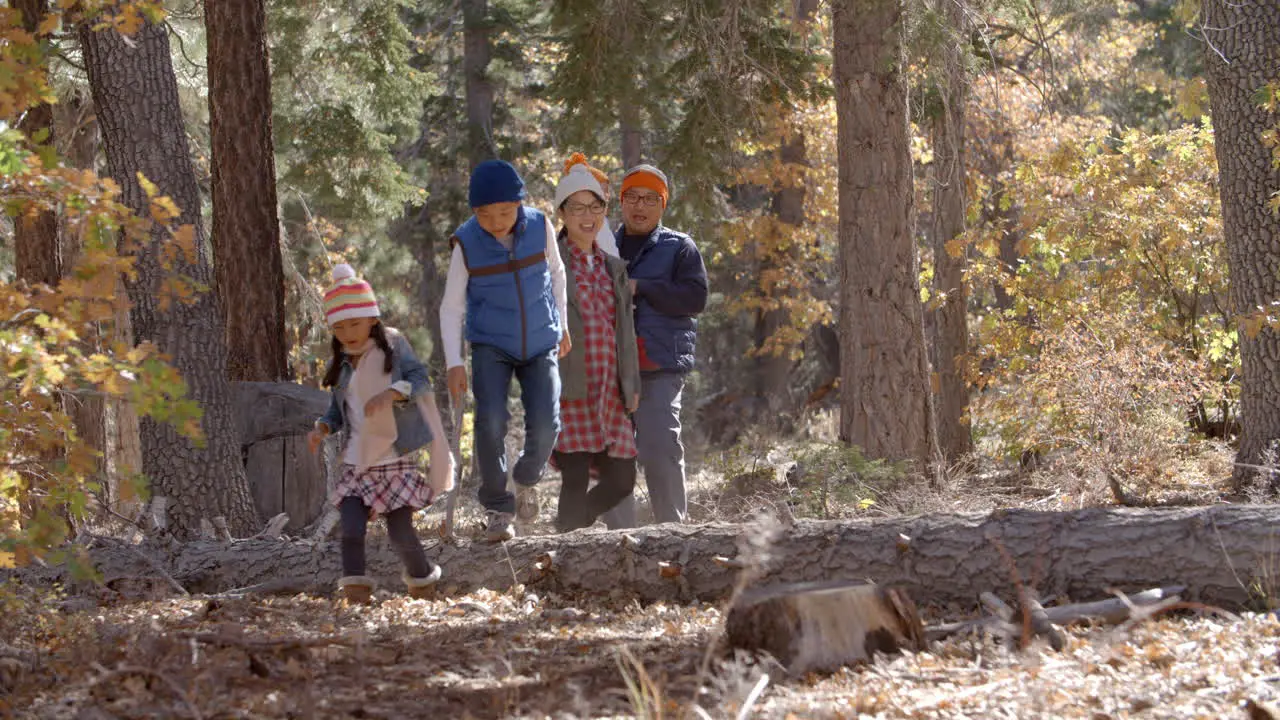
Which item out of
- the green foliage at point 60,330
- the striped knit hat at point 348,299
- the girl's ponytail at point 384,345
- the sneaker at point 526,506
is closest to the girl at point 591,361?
the girl's ponytail at point 384,345

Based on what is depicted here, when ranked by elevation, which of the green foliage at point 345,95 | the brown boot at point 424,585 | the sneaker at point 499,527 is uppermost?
the green foliage at point 345,95

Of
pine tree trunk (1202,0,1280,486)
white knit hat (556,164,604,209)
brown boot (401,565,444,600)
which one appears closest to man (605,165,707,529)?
white knit hat (556,164,604,209)

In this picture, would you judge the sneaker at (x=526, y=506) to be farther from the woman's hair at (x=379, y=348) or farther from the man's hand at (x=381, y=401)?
the man's hand at (x=381, y=401)

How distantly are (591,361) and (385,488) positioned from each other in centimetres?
140

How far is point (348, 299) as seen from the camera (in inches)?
210

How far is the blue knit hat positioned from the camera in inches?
231

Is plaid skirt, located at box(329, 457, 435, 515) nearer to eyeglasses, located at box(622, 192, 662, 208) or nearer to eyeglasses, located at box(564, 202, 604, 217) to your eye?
eyeglasses, located at box(564, 202, 604, 217)

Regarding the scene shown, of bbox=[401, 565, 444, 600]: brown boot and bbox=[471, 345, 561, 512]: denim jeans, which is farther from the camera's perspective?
bbox=[471, 345, 561, 512]: denim jeans

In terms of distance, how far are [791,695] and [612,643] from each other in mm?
1088

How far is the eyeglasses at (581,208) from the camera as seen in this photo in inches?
251

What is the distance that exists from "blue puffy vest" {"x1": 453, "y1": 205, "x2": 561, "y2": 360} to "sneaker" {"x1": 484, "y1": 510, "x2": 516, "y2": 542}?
0.76 meters

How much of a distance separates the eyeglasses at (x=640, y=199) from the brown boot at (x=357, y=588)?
2.55 m

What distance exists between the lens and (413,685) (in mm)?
4121

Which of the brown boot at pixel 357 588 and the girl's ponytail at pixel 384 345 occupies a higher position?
the girl's ponytail at pixel 384 345
